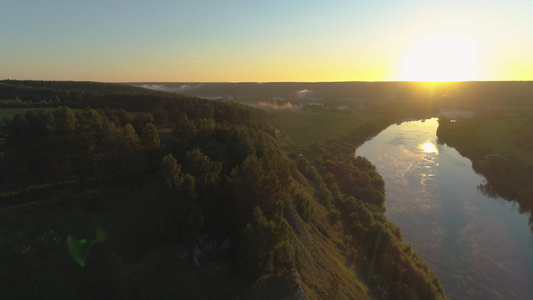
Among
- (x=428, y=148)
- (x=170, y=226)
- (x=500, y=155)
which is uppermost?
(x=170, y=226)

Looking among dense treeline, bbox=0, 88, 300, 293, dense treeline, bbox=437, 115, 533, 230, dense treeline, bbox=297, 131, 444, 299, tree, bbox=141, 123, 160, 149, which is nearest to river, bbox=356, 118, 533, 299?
dense treeline, bbox=437, 115, 533, 230

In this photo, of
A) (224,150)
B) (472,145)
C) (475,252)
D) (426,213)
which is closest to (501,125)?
(472,145)

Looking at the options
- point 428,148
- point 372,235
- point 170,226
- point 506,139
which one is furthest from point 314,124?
point 170,226

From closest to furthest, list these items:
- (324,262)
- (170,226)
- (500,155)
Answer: (170,226), (324,262), (500,155)

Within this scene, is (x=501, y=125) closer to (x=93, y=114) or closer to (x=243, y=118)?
Result: (x=243, y=118)

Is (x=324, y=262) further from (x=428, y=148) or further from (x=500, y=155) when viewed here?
(x=428, y=148)

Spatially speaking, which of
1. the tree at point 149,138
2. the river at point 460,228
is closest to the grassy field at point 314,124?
the river at point 460,228

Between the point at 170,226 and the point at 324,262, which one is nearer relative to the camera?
the point at 170,226
